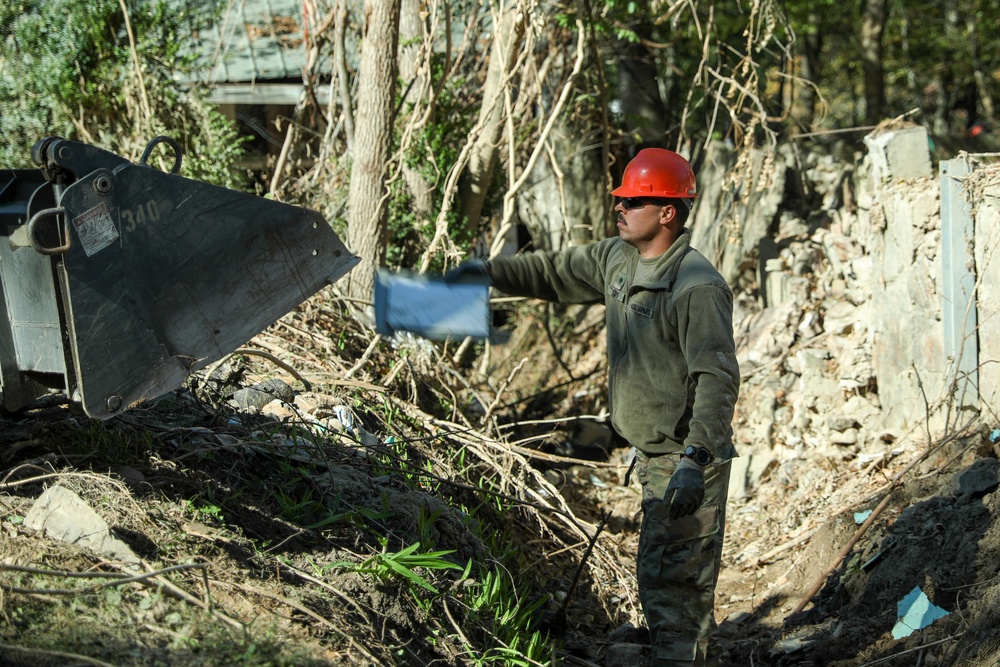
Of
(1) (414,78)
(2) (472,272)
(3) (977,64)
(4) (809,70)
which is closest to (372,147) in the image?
(1) (414,78)

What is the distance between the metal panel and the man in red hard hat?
2682mm

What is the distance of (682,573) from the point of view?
3.44m

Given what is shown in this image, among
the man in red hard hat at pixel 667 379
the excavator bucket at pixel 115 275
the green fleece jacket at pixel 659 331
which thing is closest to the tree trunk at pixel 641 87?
the green fleece jacket at pixel 659 331

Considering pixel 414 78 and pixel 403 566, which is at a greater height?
pixel 414 78

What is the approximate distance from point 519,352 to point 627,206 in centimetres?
574

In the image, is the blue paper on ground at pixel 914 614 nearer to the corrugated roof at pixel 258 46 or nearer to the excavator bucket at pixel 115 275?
the excavator bucket at pixel 115 275

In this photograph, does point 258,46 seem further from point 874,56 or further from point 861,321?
point 874,56

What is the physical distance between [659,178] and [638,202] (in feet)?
0.40

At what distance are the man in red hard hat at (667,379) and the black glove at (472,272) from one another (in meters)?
0.53

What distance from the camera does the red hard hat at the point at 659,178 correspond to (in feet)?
11.5

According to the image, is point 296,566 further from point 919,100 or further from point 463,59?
point 919,100

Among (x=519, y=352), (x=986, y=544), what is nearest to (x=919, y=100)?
(x=519, y=352)

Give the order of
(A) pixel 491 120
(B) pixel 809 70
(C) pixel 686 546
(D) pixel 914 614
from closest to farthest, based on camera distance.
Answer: (C) pixel 686 546 → (D) pixel 914 614 → (A) pixel 491 120 → (B) pixel 809 70

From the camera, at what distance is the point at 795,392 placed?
6988mm
